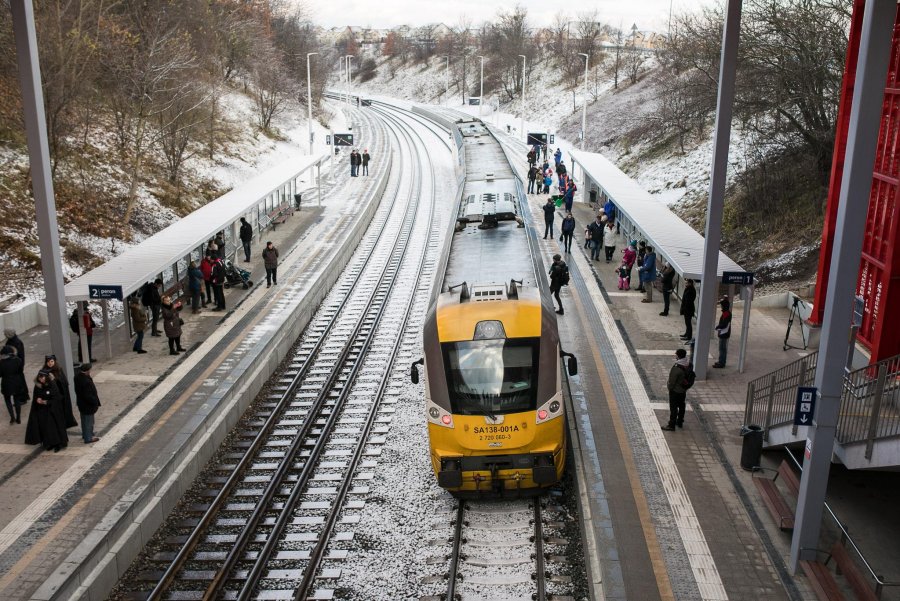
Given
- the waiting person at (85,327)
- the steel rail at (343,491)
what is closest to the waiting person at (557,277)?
the steel rail at (343,491)

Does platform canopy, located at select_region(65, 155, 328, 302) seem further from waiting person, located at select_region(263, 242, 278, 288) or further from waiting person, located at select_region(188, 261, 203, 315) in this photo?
waiting person, located at select_region(263, 242, 278, 288)

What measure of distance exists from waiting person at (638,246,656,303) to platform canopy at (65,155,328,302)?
10.5 meters

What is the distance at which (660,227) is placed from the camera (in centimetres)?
2058

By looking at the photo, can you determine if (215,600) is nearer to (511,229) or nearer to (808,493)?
(808,493)

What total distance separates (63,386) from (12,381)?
106 cm

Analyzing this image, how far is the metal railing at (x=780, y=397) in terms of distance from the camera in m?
12.1

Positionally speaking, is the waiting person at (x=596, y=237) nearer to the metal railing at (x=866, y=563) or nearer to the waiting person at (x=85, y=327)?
the waiting person at (x=85, y=327)

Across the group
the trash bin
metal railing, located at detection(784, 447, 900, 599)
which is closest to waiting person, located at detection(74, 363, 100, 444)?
the trash bin

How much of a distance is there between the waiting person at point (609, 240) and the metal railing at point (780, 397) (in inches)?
459

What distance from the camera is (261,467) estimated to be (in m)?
13.0

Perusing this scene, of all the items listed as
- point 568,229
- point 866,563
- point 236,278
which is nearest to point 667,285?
point 568,229

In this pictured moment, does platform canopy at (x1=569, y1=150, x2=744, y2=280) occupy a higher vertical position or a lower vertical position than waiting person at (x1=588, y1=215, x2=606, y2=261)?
higher

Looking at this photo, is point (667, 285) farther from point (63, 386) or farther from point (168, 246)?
point (63, 386)

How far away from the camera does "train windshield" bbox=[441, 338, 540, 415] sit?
11094mm
